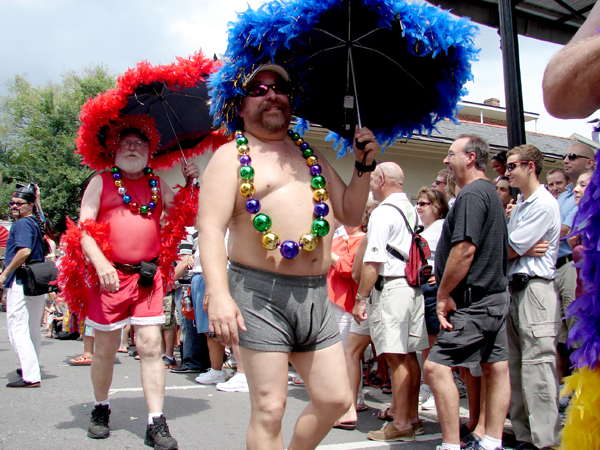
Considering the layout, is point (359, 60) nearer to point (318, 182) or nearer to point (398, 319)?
point (318, 182)

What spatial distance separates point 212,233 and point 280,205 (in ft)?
1.18

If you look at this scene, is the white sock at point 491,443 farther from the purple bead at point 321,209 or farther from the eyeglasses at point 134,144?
the eyeglasses at point 134,144

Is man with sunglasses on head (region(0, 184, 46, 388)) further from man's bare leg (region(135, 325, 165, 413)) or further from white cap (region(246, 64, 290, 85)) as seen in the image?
white cap (region(246, 64, 290, 85))

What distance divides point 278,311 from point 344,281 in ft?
8.91

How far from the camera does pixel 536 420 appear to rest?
3602 mm

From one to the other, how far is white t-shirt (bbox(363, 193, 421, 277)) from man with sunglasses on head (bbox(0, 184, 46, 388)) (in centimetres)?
382

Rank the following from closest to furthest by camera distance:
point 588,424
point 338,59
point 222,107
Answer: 1. point 588,424
2. point 222,107
3. point 338,59

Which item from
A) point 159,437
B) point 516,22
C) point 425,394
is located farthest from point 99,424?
point 516,22

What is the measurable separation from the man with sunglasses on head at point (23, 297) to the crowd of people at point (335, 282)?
0.02 metres

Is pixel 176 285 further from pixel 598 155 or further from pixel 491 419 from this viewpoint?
pixel 598 155

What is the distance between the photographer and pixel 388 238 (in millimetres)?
4211

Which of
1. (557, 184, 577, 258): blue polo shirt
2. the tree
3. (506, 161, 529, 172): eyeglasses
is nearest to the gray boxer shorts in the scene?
(506, 161, 529, 172): eyeglasses

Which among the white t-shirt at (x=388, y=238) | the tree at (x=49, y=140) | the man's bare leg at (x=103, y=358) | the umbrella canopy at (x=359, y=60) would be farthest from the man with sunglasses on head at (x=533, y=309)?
the tree at (x=49, y=140)

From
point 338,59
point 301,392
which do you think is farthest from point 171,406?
point 338,59
